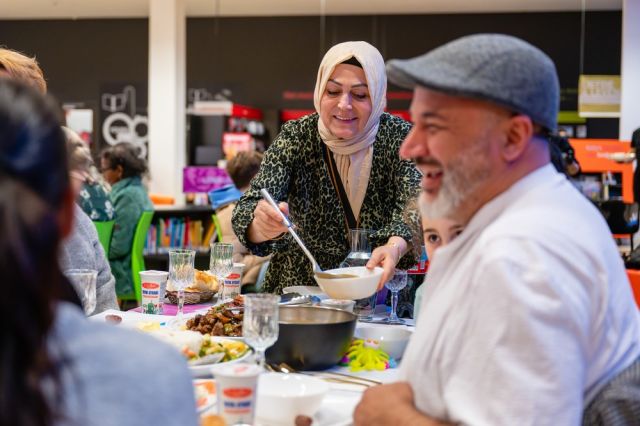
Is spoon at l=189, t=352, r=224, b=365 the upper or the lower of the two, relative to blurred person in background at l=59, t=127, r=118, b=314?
lower

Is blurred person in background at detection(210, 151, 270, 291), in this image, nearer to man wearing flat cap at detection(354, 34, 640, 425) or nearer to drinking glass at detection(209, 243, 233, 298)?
drinking glass at detection(209, 243, 233, 298)

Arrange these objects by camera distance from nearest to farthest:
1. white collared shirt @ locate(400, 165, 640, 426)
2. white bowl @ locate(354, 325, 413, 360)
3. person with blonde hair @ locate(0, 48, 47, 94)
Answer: white collared shirt @ locate(400, 165, 640, 426)
white bowl @ locate(354, 325, 413, 360)
person with blonde hair @ locate(0, 48, 47, 94)

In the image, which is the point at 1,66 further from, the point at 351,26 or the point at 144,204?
the point at 351,26

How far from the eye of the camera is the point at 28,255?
2.60ft

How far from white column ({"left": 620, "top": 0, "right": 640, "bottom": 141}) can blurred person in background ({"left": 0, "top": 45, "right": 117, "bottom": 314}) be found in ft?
33.4

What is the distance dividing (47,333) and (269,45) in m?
13.5

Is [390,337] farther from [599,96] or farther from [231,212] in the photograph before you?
[599,96]

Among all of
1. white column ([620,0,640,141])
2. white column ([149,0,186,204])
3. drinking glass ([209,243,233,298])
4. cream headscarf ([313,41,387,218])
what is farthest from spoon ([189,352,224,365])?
white column ([620,0,640,141])

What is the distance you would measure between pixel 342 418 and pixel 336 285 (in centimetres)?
73

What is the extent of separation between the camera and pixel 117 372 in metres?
0.89

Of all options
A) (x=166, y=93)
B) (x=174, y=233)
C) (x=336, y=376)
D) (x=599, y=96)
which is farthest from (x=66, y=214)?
(x=599, y=96)

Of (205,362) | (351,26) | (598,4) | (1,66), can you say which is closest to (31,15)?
(351,26)

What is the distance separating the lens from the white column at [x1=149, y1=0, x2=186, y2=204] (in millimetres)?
12062

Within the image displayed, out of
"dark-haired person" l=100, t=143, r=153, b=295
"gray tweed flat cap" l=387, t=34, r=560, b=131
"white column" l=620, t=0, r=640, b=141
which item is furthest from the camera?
"white column" l=620, t=0, r=640, b=141
